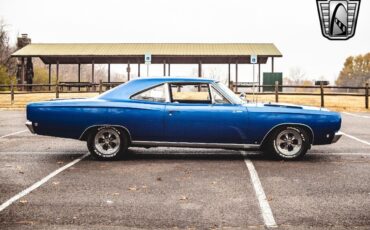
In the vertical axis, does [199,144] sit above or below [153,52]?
below

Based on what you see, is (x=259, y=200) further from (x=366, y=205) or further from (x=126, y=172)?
(x=126, y=172)

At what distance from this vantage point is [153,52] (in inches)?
1340

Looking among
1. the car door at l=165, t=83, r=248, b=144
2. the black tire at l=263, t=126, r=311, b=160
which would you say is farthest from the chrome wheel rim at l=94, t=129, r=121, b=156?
the black tire at l=263, t=126, r=311, b=160

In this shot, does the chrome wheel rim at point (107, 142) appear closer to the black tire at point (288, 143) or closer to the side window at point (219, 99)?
the side window at point (219, 99)

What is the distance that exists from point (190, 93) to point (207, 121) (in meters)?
0.68

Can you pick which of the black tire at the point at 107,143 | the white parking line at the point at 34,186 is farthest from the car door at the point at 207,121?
the white parking line at the point at 34,186

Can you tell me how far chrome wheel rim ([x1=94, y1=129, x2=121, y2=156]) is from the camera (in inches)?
310

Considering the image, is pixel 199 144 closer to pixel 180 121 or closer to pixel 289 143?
pixel 180 121

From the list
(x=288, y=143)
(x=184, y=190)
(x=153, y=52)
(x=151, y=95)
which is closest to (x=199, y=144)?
(x=151, y=95)

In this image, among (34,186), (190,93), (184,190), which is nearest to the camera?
(184,190)

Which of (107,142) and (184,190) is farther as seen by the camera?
(107,142)

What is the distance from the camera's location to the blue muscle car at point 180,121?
7691 millimetres

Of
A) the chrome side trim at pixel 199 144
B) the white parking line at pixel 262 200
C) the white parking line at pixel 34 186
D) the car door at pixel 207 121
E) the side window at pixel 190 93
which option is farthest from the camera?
the side window at pixel 190 93

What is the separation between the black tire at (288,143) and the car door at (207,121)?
0.52 metres
